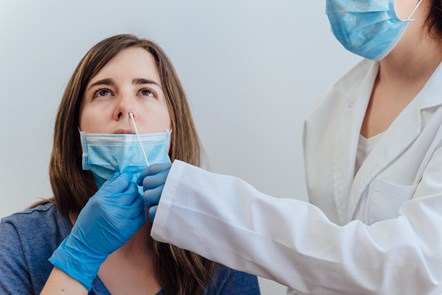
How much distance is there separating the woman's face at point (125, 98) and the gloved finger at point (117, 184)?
0.14 metres

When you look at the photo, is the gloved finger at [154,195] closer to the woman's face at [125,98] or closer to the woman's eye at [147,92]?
the woman's face at [125,98]

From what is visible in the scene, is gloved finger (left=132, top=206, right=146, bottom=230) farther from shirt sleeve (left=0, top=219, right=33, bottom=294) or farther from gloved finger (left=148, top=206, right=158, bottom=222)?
shirt sleeve (left=0, top=219, right=33, bottom=294)

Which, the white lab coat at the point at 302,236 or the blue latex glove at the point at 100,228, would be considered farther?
the blue latex glove at the point at 100,228

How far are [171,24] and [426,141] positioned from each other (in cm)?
95

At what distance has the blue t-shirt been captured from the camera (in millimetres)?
1303

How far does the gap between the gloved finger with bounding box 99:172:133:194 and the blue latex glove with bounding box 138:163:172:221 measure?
110mm

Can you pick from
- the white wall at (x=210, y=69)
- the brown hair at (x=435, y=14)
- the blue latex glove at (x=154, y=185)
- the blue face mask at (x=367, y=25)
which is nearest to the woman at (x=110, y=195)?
the blue latex glove at (x=154, y=185)

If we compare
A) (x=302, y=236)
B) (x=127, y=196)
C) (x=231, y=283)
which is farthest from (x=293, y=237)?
(x=231, y=283)

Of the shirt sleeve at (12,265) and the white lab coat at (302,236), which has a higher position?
the white lab coat at (302,236)

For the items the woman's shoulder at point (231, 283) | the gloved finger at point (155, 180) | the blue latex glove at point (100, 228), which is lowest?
the woman's shoulder at point (231, 283)

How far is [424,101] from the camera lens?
124 centimetres

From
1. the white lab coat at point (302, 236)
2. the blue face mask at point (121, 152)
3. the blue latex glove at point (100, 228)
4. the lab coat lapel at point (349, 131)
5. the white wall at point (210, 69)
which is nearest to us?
the white lab coat at point (302, 236)

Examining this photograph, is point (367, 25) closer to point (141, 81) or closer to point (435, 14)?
point (435, 14)

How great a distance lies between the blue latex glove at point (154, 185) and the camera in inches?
41.4
